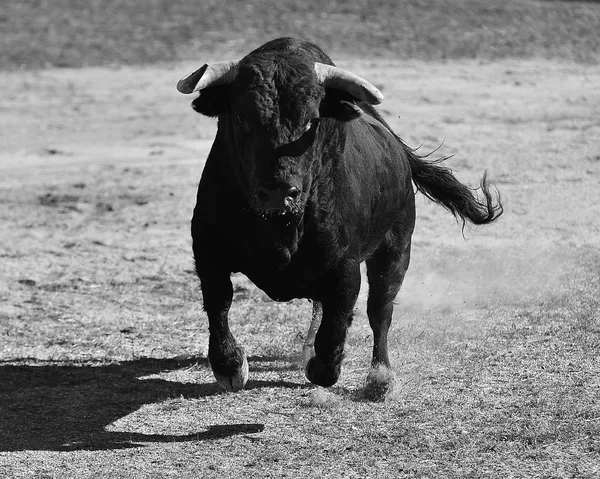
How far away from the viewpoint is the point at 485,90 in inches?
643

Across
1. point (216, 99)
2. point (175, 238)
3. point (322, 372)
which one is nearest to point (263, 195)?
point (216, 99)

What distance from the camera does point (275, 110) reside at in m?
5.48

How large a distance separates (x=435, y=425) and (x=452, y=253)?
12.7 feet

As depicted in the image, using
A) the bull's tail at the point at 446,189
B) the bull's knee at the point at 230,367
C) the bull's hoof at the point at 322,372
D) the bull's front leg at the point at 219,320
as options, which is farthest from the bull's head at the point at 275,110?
the bull's tail at the point at 446,189

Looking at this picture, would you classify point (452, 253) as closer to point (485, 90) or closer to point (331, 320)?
point (331, 320)

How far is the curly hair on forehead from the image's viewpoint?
5.47 m

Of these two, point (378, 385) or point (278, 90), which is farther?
point (378, 385)

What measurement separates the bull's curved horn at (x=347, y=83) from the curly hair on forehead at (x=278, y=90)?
0.08m

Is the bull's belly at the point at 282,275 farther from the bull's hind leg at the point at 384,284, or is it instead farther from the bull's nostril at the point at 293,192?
the bull's hind leg at the point at 384,284

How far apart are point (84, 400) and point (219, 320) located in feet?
4.01

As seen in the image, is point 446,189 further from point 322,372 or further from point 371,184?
point 322,372

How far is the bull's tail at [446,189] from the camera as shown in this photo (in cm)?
786

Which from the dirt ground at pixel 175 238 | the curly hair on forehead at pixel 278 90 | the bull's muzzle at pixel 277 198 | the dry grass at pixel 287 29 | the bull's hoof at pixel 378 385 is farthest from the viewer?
the dry grass at pixel 287 29

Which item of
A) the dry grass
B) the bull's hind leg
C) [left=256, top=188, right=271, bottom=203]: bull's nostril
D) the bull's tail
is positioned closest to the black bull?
[left=256, top=188, right=271, bottom=203]: bull's nostril
